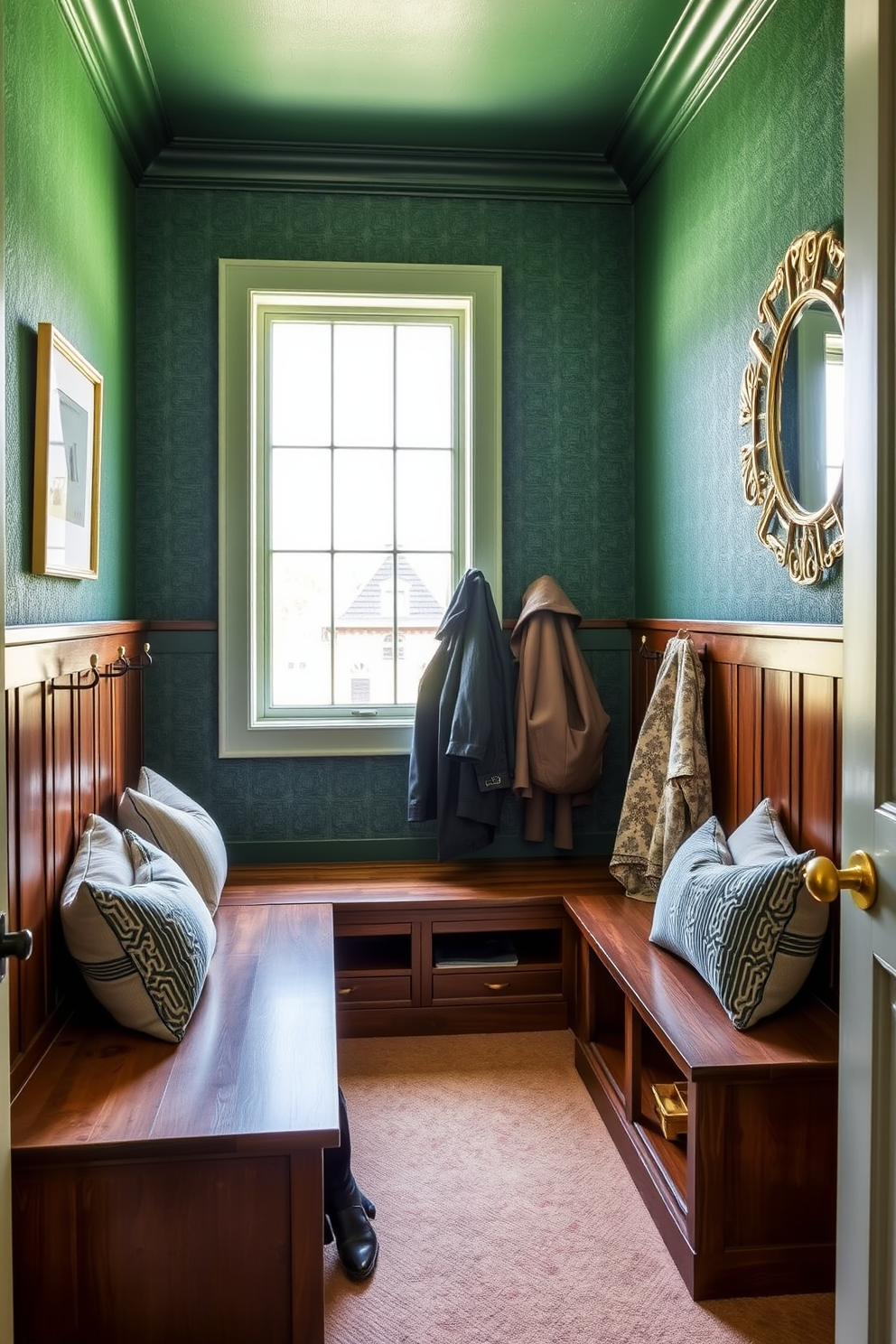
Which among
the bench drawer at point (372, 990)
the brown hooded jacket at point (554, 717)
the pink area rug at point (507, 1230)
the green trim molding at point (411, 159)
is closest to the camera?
the pink area rug at point (507, 1230)

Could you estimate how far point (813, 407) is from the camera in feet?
7.43

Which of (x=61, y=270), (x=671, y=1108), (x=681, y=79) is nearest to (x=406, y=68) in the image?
(x=681, y=79)

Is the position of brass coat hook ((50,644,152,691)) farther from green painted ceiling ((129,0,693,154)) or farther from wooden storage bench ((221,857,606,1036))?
green painted ceiling ((129,0,693,154))

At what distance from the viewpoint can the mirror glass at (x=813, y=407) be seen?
2158 millimetres

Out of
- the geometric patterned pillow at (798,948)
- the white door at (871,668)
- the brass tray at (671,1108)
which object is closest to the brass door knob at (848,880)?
the white door at (871,668)

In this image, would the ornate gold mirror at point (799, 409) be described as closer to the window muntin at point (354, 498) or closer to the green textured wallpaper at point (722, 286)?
the green textured wallpaper at point (722, 286)

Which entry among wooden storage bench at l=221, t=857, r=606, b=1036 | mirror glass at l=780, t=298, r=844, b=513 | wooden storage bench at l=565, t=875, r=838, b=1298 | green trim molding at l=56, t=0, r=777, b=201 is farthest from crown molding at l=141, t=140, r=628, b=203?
wooden storage bench at l=565, t=875, r=838, b=1298

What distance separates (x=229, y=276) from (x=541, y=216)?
1.10m

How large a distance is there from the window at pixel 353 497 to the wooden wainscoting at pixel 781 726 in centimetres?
104

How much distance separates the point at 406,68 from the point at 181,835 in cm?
227

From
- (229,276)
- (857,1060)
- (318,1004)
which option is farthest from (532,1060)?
A: (229,276)

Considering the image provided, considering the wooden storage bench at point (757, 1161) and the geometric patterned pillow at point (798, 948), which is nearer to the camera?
the wooden storage bench at point (757, 1161)

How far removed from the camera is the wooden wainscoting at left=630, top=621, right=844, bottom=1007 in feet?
7.00

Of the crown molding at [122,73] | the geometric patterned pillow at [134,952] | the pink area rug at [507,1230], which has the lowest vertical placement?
the pink area rug at [507,1230]
